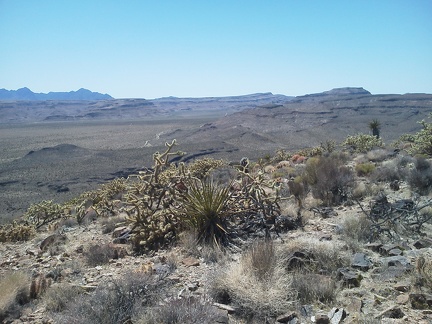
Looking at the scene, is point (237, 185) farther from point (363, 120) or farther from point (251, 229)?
Result: point (363, 120)

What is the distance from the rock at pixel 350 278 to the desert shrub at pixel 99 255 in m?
3.90

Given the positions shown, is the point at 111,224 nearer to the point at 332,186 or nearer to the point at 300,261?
the point at 332,186

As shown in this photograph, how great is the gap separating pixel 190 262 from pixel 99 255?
1.73 m

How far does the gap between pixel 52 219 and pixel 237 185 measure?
314 inches

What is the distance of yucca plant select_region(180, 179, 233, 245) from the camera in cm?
714

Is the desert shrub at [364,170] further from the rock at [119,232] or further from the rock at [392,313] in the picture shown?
the rock at [392,313]

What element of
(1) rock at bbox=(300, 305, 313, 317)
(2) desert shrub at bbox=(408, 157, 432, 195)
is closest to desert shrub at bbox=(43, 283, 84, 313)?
(1) rock at bbox=(300, 305, 313, 317)

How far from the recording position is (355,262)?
17.9 ft

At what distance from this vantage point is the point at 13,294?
507 cm

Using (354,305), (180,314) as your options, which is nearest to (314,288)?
(354,305)

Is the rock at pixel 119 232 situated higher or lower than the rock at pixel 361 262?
lower

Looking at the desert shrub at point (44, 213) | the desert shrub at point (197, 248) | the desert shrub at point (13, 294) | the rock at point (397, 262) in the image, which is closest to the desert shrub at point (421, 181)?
the rock at point (397, 262)

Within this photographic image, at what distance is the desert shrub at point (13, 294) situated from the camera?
4832 mm

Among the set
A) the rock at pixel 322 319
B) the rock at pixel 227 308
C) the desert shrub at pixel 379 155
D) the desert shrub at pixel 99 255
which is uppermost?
the desert shrub at pixel 379 155
